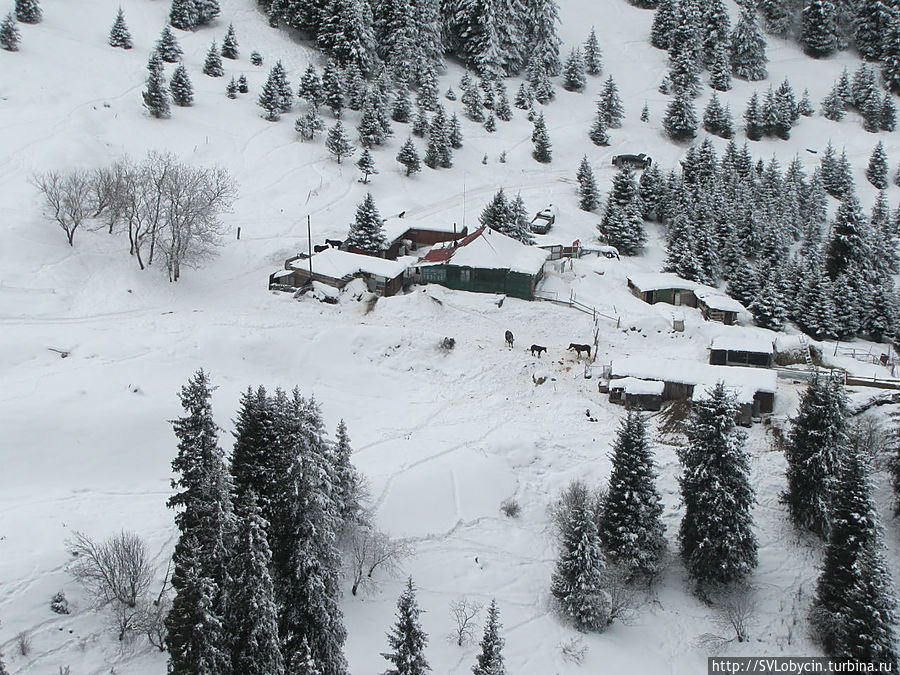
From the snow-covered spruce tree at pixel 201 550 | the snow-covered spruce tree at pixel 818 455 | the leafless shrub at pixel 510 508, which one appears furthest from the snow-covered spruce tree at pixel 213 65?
the snow-covered spruce tree at pixel 818 455

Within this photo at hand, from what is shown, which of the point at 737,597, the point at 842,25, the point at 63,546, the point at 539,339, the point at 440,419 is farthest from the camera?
the point at 842,25

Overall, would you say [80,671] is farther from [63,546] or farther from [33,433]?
[33,433]

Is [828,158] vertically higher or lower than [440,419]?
higher

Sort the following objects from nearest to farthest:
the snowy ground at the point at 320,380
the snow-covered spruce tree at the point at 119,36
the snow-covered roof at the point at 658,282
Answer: the snowy ground at the point at 320,380 → the snow-covered roof at the point at 658,282 → the snow-covered spruce tree at the point at 119,36

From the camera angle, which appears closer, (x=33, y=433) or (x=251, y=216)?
(x=33, y=433)

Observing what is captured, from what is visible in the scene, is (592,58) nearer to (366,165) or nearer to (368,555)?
(366,165)

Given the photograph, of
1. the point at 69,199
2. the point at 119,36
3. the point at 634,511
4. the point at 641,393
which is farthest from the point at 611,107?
the point at 634,511

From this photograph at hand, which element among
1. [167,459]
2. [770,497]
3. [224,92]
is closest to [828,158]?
[770,497]

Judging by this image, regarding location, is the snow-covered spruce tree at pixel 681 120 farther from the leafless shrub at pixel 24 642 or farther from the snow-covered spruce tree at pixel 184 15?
the leafless shrub at pixel 24 642

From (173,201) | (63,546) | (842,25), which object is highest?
(842,25)
